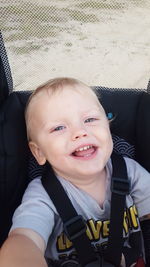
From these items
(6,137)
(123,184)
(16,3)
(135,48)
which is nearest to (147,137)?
(123,184)

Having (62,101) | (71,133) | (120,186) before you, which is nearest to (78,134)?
(71,133)

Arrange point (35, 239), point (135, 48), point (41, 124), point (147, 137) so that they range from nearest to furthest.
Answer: point (35, 239), point (41, 124), point (147, 137), point (135, 48)

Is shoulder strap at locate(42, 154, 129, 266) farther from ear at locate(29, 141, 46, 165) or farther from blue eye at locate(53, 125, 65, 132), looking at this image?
blue eye at locate(53, 125, 65, 132)

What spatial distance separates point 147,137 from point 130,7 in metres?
0.46

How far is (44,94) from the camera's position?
4.75ft

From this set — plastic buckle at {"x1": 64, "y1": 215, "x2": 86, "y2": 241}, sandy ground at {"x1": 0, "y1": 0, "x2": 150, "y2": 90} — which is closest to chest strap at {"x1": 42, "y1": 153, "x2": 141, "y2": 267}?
plastic buckle at {"x1": 64, "y1": 215, "x2": 86, "y2": 241}

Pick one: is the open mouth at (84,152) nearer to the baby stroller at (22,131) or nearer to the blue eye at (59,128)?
the blue eye at (59,128)

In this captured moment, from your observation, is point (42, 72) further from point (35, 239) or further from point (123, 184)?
point (35, 239)

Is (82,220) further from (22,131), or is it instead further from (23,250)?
(22,131)

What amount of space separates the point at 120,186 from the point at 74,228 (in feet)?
0.68

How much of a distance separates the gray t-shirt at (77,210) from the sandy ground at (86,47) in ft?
1.32

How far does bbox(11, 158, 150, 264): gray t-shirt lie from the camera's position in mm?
1340

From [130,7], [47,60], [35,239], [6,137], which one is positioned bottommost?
[35,239]

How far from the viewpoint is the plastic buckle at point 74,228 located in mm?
1364
